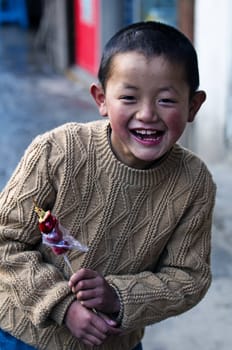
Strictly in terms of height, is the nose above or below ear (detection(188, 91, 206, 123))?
above

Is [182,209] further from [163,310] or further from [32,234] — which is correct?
[32,234]

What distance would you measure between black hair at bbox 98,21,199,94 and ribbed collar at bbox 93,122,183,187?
0.51 feet

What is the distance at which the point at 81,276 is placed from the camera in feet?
5.22

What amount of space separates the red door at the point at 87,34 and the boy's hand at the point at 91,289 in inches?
335

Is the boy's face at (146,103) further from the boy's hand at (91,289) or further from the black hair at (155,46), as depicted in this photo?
the boy's hand at (91,289)

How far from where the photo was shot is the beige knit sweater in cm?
171

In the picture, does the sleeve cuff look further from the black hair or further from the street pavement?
the street pavement

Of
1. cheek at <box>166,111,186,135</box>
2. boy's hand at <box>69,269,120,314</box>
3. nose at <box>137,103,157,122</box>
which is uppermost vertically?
nose at <box>137,103,157,122</box>

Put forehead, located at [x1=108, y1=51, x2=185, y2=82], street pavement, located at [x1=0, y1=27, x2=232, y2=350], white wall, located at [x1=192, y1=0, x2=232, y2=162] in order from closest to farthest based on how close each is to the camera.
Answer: forehead, located at [x1=108, y1=51, x2=185, y2=82] < street pavement, located at [x1=0, y1=27, x2=232, y2=350] < white wall, located at [x1=192, y1=0, x2=232, y2=162]

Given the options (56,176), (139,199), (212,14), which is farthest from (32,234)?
(212,14)

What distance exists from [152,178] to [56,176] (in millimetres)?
237

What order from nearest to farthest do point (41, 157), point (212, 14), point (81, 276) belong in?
point (81, 276) → point (41, 157) → point (212, 14)

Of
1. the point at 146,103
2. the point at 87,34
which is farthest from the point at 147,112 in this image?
the point at 87,34

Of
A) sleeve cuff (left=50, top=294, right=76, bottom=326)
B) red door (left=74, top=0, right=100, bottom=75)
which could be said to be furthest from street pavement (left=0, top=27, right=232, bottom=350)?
sleeve cuff (left=50, top=294, right=76, bottom=326)
